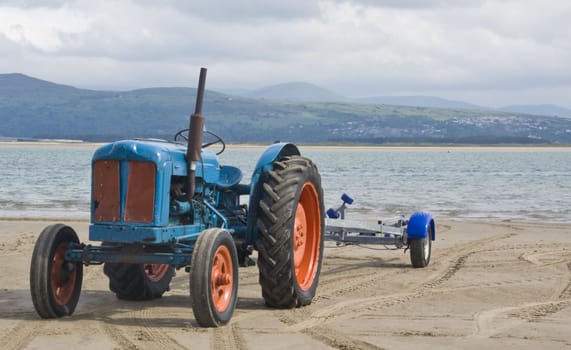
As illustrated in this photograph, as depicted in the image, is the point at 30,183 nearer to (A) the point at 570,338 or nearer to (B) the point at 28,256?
(B) the point at 28,256

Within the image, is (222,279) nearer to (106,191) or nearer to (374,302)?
(106,191)

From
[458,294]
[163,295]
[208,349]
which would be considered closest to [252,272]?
[163,295]

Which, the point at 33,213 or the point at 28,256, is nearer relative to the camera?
the point at 28,256

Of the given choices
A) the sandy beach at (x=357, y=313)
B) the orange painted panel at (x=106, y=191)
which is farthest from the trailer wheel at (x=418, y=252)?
the orange painted panel at (x=106, y=191)

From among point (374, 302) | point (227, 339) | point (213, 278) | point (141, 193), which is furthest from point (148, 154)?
point (374, 302)

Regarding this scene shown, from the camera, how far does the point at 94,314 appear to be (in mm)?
8516

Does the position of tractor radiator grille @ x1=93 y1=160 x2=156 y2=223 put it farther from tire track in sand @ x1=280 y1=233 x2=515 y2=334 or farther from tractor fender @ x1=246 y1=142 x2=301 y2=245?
tire track in sand @ x1=280 y1=233 x2=515 y2=334

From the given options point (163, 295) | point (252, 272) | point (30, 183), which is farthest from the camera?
point (30, 183)

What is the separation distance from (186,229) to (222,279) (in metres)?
0.68

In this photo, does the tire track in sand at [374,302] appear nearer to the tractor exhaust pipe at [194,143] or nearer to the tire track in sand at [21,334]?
the tractor exhaust pipe at [194,143]

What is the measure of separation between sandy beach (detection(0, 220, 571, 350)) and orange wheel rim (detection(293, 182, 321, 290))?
307mm

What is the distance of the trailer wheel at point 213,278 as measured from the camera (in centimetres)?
751

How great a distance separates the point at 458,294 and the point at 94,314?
13.1 ft

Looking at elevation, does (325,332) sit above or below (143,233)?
below
